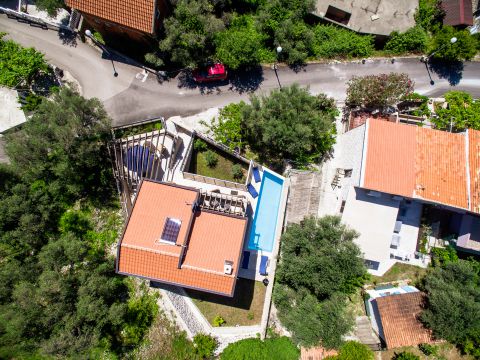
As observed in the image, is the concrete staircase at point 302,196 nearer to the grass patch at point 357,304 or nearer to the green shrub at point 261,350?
the grass patch at point 357,304

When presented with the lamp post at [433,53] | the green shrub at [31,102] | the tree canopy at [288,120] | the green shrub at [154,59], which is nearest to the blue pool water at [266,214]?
the tree canopy at [288,120]

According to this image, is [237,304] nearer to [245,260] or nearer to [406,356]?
[245,260]

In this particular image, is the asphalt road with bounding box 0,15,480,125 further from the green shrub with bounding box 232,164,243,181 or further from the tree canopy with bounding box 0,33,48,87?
the green shrub with bounding box 232,164,243,181

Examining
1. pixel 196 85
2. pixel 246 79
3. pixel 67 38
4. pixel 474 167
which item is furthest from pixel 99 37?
pixel 474 167

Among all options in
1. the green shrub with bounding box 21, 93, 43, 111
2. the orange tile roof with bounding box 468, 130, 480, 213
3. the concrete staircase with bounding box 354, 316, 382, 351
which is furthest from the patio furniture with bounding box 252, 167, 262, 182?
the green shrub with bounding box 21, 93, 43, 111

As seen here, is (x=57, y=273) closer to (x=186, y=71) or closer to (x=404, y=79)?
(x=186, y=71)
